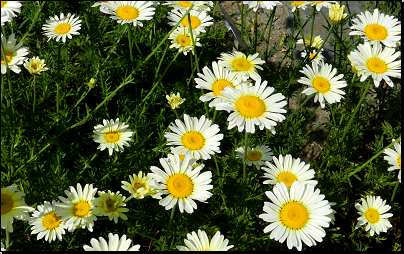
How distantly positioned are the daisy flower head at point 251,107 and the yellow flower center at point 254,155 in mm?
633

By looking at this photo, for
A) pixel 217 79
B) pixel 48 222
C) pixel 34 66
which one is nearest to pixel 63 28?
pixel 34 66

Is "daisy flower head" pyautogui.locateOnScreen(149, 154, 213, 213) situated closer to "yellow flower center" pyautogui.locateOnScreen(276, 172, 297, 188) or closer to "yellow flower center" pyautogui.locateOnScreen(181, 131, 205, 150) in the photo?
"yellow flower center" pyautogui.locateOnScreen(181, 131, 205, 150)

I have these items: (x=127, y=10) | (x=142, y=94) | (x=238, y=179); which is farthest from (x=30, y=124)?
(x=238, y=179)

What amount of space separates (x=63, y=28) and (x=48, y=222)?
5.15ft

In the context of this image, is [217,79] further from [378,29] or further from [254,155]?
[378,29]

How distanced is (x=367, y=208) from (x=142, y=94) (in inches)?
83.9

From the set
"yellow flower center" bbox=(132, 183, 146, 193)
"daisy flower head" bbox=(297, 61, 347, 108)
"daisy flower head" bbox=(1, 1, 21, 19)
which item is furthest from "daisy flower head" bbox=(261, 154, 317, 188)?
"daisy flower head" bbox=(1, 1, 21, 19)

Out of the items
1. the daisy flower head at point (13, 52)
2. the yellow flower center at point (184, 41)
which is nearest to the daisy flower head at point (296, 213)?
the yellow flower center at point (184, 41)

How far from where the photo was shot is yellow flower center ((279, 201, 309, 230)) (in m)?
2.31

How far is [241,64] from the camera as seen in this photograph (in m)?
3.00

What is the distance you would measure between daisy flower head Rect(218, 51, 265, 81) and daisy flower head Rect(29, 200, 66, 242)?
5.08 ft

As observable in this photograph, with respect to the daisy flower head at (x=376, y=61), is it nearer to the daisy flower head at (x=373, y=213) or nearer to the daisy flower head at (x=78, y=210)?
the daisy flower head at (x=373, y=213)

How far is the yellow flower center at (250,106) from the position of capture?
2.41m

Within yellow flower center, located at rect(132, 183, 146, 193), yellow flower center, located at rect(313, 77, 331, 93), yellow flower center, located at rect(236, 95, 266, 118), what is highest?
yellow flower center, located at rect(313, 77, 331, 93)
